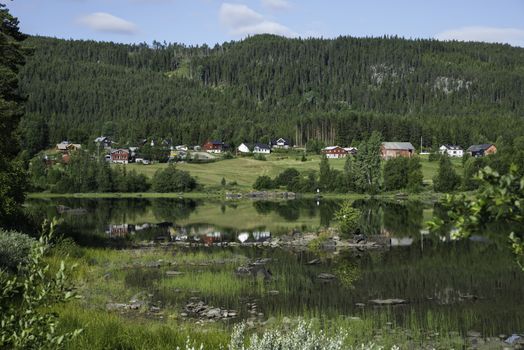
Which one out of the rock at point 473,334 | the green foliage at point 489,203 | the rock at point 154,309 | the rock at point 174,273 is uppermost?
the green foliage at point 489,203

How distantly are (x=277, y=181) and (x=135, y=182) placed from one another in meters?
37.4

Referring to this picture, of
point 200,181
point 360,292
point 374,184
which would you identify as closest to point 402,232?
point 360,292

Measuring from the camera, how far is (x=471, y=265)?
40.5 m

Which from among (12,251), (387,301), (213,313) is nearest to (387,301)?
(387,301)

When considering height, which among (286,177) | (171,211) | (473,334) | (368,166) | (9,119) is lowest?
(171,211)

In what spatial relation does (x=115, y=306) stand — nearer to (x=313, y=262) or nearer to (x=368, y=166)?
(x=313, y=262)

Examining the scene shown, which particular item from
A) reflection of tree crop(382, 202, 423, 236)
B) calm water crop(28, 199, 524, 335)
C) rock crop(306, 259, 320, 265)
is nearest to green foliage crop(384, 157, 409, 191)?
reflection of tree crop(382, 202, 423, 236)

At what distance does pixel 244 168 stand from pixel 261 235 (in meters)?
113

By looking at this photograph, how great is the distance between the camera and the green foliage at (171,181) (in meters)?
142

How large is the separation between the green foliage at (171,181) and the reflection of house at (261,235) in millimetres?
80915

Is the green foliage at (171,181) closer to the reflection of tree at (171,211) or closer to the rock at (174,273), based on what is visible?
the reflection of tree at (171,211)

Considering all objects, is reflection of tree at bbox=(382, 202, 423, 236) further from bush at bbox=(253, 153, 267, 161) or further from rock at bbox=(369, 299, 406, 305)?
bush at bbox=(253, 153, 267, 161)

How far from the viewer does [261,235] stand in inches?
2421

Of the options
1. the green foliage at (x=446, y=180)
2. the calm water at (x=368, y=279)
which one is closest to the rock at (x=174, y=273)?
the calm water at (x=368, y=279)
